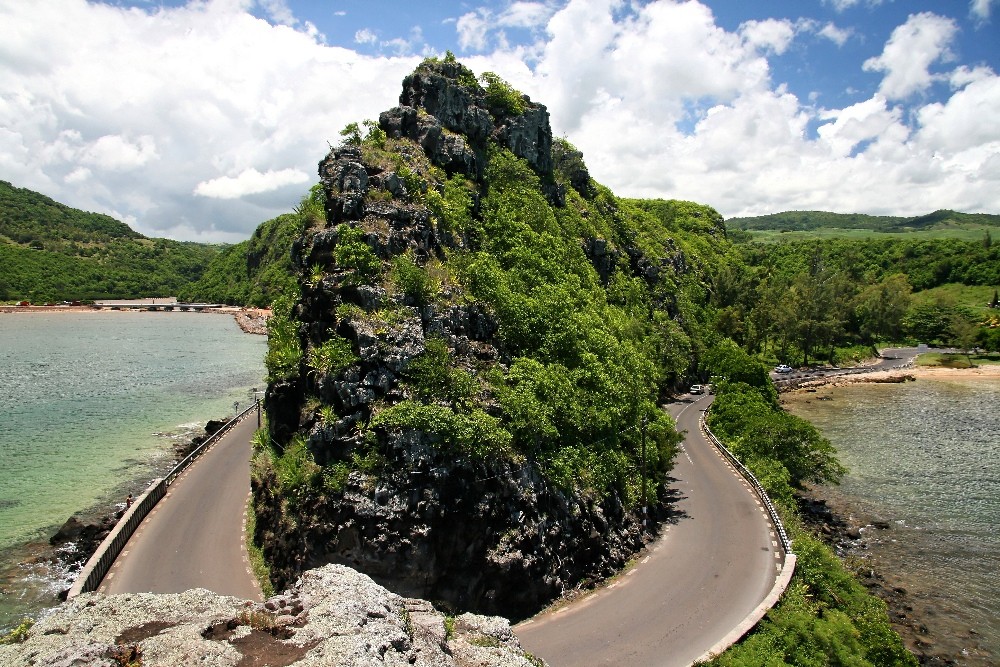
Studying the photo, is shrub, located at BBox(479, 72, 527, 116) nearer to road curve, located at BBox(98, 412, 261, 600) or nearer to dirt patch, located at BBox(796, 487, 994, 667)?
road curve, located at BBox(98, 412, 261, 600)

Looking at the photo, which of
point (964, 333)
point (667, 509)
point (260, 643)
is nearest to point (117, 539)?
point (260, 643)

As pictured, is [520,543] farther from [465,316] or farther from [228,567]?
[228,567]

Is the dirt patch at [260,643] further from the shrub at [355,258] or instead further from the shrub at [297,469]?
the shrub at [355,258]

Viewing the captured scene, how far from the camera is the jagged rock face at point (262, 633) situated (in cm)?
641

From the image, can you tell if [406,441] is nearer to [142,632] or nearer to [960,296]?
[142,632]

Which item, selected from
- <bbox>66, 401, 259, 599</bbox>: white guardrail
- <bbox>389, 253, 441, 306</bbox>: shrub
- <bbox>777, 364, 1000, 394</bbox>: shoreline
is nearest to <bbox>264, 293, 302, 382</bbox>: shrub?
<bbox>389, 253, 441, 306</bbox>: shrub

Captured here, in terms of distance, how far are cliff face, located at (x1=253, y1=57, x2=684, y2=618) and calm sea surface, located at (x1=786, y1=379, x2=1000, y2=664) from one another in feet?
51.5

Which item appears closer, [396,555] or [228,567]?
[396,555]

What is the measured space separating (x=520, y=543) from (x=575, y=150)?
1759 inches

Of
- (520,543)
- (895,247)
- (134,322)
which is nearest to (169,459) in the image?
(520,543)

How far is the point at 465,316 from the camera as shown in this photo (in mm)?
26688

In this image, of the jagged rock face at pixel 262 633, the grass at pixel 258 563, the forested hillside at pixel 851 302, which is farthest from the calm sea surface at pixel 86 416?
the forested hillside at pixel 851 302

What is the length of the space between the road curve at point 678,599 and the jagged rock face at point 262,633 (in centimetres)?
1223

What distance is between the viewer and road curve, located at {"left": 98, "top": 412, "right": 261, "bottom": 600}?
2228 centimetres
